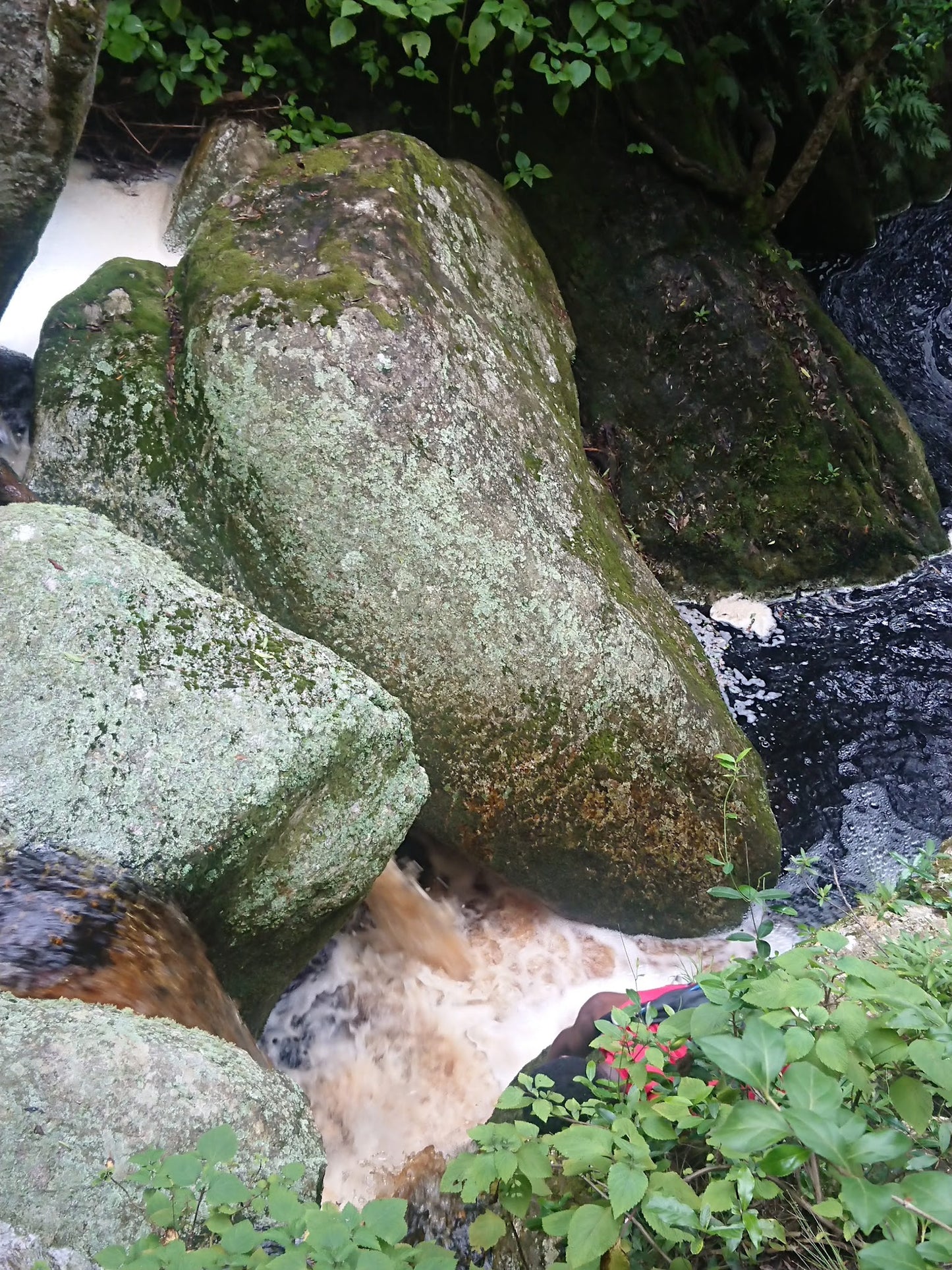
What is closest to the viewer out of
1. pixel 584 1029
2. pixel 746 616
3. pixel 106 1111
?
pixel 106 1111

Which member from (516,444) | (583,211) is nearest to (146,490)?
(516,444)

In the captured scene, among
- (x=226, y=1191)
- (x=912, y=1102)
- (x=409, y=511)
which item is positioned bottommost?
(x=912, y=1102)

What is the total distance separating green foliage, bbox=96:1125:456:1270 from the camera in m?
1.21

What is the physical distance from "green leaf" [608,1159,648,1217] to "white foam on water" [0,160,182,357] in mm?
4222

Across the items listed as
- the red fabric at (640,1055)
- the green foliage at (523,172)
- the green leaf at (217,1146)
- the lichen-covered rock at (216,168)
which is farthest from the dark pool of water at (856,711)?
the lichen-covered rock at (216,168)

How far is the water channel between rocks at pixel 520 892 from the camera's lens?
3369 millimetres

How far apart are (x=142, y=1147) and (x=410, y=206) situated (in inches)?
152

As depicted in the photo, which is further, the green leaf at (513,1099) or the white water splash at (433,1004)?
the white water splash at (433,1004)

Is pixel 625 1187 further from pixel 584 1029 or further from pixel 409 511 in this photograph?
pixel 409 511

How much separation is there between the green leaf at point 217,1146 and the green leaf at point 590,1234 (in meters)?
0.58

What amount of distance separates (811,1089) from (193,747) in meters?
1.80

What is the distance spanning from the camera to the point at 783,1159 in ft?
3.77

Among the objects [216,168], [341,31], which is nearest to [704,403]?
[341,31]

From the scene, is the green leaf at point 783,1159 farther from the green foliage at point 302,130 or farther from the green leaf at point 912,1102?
the green foliage at point 302,130
